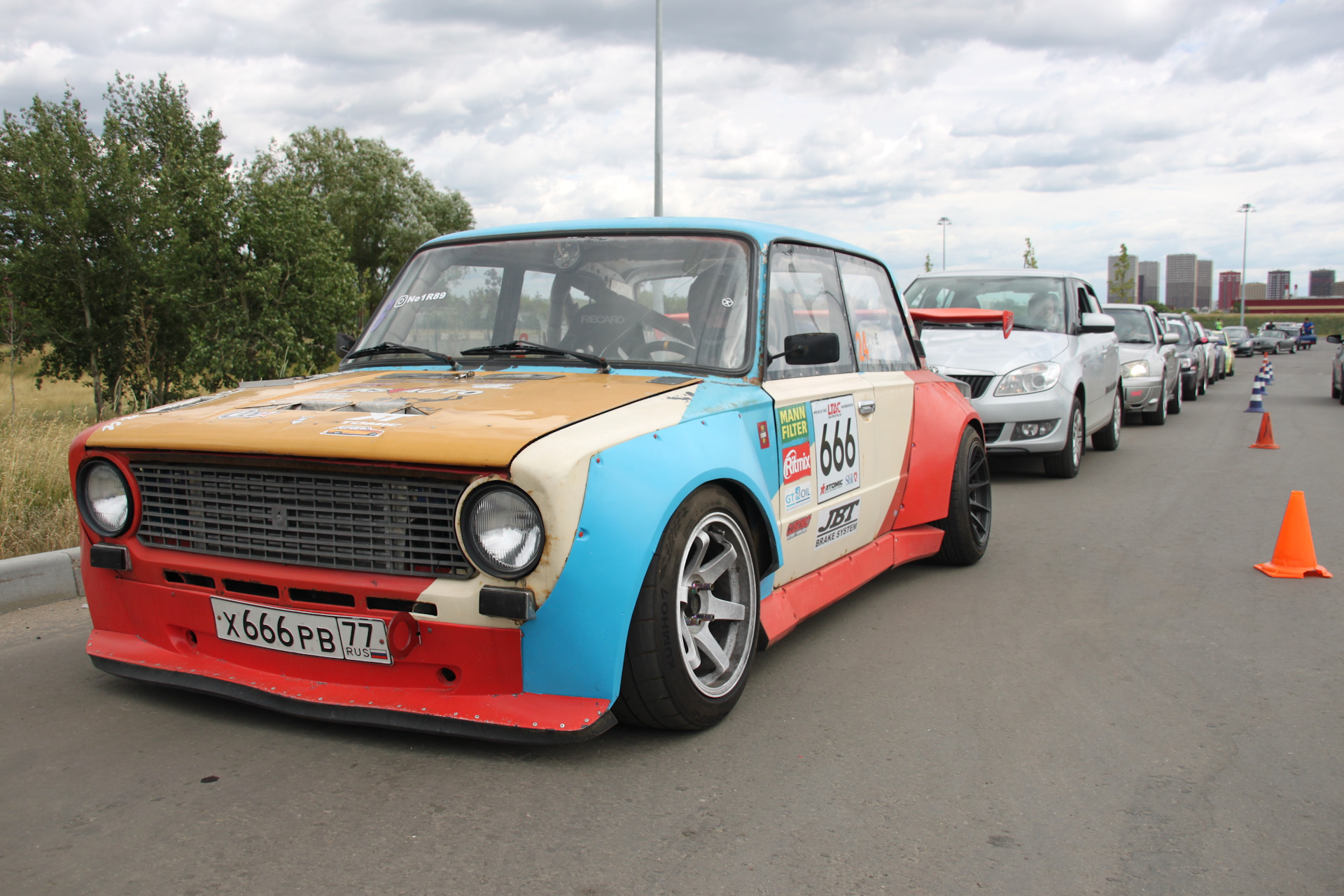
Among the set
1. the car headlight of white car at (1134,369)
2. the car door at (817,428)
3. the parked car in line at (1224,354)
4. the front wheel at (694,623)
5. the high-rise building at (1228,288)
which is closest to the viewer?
the front wheel at (694,623)

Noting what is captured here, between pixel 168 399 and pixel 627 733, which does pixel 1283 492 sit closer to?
pixel 627 733

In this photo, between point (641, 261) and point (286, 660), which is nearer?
point (286, 660)

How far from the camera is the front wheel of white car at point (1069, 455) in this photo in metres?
9.31

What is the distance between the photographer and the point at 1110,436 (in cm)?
1149

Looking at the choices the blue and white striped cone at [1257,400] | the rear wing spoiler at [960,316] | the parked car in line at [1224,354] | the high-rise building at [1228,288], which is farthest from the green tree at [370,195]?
the high-rise building at [1228,288]

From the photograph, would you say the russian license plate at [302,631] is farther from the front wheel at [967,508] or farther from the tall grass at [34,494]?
the front wheel at [967,508]

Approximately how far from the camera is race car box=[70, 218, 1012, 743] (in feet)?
9.19

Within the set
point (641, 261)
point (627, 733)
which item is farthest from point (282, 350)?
point (627, 733)

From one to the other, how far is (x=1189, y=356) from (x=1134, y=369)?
6.76m

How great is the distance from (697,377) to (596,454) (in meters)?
0.98

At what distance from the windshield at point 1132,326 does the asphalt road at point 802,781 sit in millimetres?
11157

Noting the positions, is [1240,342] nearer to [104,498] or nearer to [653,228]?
[653,228]

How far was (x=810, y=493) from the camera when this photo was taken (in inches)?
160

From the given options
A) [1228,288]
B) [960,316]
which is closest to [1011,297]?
[960,316]
